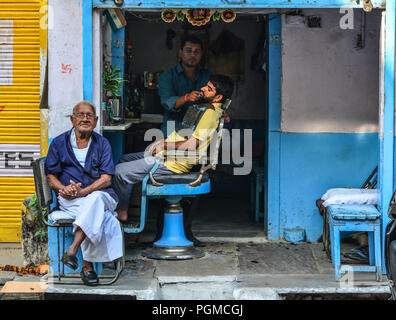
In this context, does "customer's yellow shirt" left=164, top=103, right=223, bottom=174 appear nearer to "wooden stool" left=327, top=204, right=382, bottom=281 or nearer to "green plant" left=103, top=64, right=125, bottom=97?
"green plant" left=103, top=64, right=125, bottom=97

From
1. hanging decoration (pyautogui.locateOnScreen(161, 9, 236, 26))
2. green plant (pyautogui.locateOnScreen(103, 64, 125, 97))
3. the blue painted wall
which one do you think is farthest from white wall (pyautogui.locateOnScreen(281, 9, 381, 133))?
green plant (pyautogui.locateOnScreen(103, 64, 125, 97))

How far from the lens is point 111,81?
620 cm

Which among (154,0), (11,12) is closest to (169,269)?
(154,0)

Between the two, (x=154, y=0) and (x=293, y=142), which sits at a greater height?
(x=154, y=0)

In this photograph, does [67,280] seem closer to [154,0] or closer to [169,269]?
[169,269]

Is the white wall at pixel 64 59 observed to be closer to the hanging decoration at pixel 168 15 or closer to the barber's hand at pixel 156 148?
the hanging decoration at pixel 168 15

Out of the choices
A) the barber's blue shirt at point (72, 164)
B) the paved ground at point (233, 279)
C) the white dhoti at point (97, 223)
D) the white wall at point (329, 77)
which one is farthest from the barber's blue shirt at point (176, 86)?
the white dhoti at point (97, 223)

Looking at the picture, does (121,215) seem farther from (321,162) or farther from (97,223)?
(321,162)

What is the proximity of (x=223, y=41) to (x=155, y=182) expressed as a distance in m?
4.08

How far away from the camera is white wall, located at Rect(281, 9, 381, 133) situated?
659 cm

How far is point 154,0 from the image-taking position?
5453 mm

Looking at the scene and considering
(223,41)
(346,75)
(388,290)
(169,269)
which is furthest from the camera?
(223,41)

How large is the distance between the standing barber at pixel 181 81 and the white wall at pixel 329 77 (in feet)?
3.43

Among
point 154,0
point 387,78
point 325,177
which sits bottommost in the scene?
point 325,177
